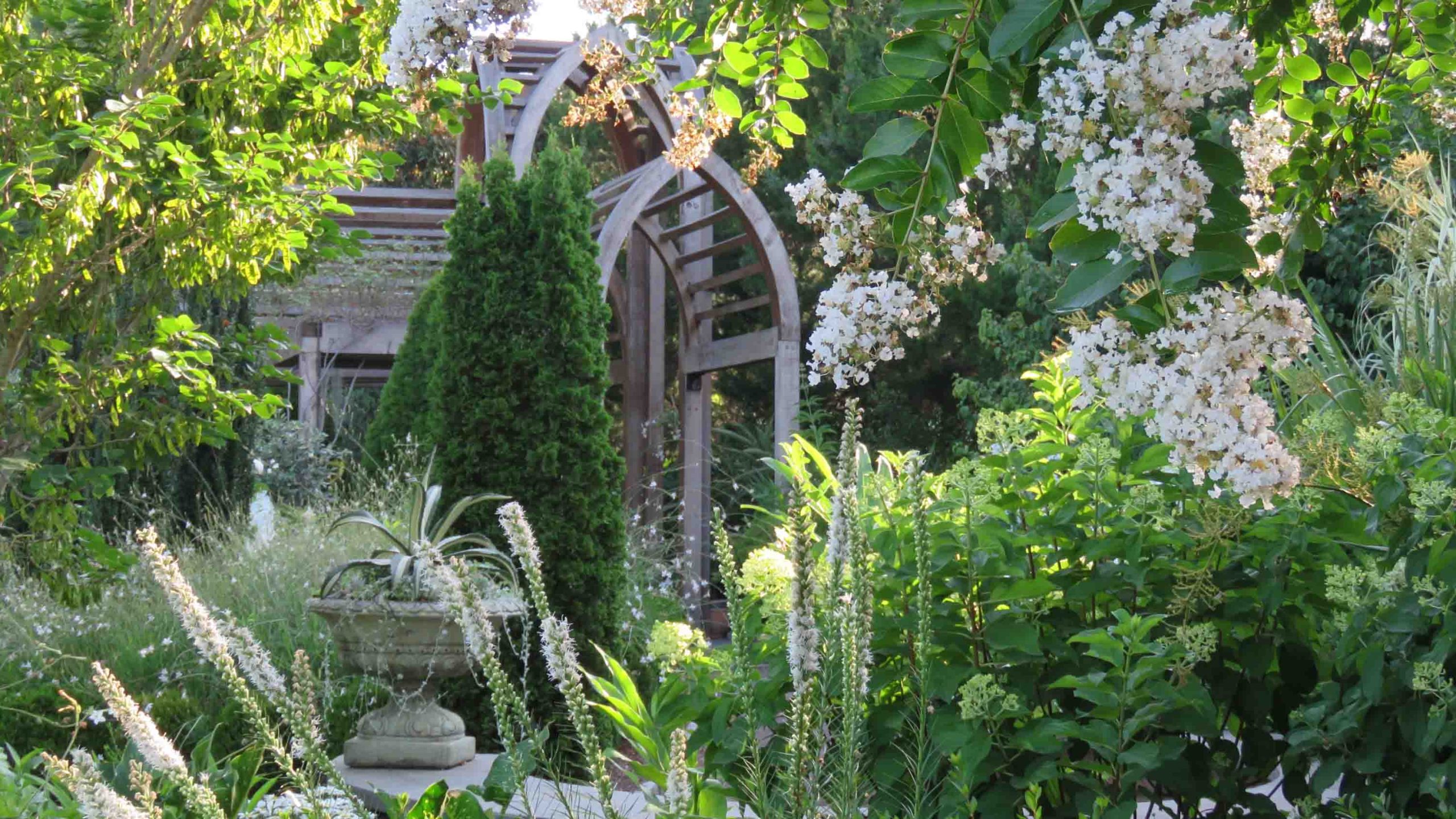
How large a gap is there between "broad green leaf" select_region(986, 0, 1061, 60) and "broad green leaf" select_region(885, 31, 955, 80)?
11 cm

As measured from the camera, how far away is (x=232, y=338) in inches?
156

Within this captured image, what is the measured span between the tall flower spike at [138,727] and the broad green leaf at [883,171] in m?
0.87

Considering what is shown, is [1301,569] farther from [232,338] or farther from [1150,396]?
[232,338]

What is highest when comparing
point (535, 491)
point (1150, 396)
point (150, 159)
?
point (150, 159)

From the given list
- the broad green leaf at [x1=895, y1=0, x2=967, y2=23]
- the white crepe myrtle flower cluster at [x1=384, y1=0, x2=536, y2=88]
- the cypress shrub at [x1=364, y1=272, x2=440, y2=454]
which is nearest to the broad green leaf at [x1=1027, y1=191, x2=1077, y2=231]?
the broad green leaf at [x1=895, y1=0, x2=967, y2=23]

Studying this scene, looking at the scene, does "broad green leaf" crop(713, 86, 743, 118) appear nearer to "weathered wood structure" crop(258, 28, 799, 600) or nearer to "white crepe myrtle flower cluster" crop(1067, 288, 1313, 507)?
"white crepe myrtle flower cluster" crop(1067, 288, 1313, 507)

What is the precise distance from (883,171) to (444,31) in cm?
109

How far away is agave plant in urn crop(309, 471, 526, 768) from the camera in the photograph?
4.02 m

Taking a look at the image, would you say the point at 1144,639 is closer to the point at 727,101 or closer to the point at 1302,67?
the point at 1302,67

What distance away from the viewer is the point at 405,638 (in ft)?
13.2

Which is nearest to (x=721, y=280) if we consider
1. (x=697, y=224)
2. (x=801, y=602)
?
(x=697, y=224)

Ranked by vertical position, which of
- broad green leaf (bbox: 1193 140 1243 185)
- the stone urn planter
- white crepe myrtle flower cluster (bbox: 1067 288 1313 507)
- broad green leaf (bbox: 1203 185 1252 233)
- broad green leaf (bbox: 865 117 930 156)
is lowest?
the stone urn planter

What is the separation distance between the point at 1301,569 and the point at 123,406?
9.82 ft

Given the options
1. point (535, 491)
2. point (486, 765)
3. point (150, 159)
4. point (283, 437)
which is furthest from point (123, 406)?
point (283, 437)
